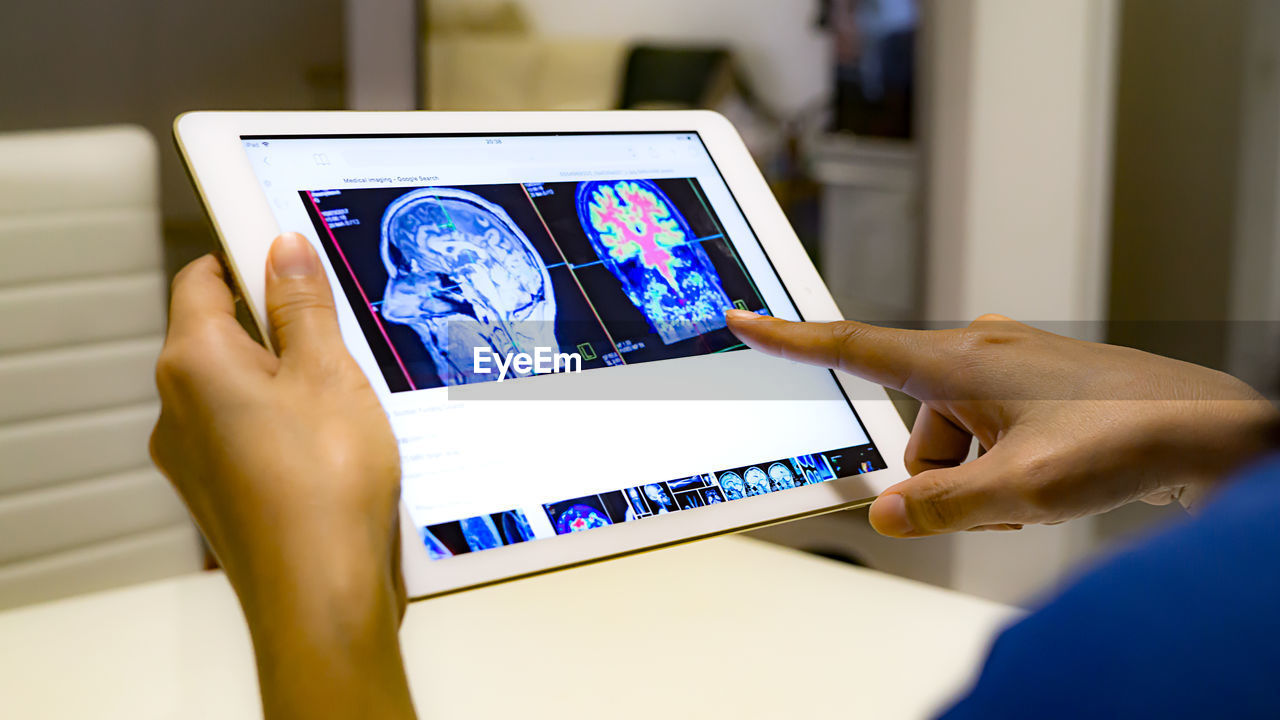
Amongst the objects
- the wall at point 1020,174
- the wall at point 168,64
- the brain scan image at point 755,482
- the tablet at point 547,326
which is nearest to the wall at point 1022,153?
the wall at point 1020,174

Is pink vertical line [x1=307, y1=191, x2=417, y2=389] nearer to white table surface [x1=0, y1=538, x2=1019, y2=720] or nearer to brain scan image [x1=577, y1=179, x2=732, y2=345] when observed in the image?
brain scan image [x1=577, y1=179, x2=732, y2=345]

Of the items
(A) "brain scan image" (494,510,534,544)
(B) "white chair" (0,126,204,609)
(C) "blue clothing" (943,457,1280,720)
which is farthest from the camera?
(B) "white chair" (0,126,204,609)

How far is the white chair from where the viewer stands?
1165 mm

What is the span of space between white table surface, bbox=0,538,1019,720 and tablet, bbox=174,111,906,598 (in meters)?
0.16

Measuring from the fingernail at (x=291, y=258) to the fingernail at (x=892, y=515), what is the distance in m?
0.36

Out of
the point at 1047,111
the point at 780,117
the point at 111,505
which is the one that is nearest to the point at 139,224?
the point at 111,505

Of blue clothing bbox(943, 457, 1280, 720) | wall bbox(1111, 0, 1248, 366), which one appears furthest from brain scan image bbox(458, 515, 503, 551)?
wall bbox(1111, 0, 1248, 366)

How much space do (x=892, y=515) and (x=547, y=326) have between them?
0.79 ft

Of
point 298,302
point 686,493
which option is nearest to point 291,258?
point 298,302

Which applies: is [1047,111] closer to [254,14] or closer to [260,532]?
[254,14]

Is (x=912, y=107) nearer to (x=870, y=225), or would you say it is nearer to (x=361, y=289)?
(x=870, y=225)

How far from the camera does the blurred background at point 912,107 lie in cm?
168

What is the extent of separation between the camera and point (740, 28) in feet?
6.14

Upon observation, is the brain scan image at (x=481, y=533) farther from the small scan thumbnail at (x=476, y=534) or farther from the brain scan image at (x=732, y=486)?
the brain scan image at (x=732, y=486)
